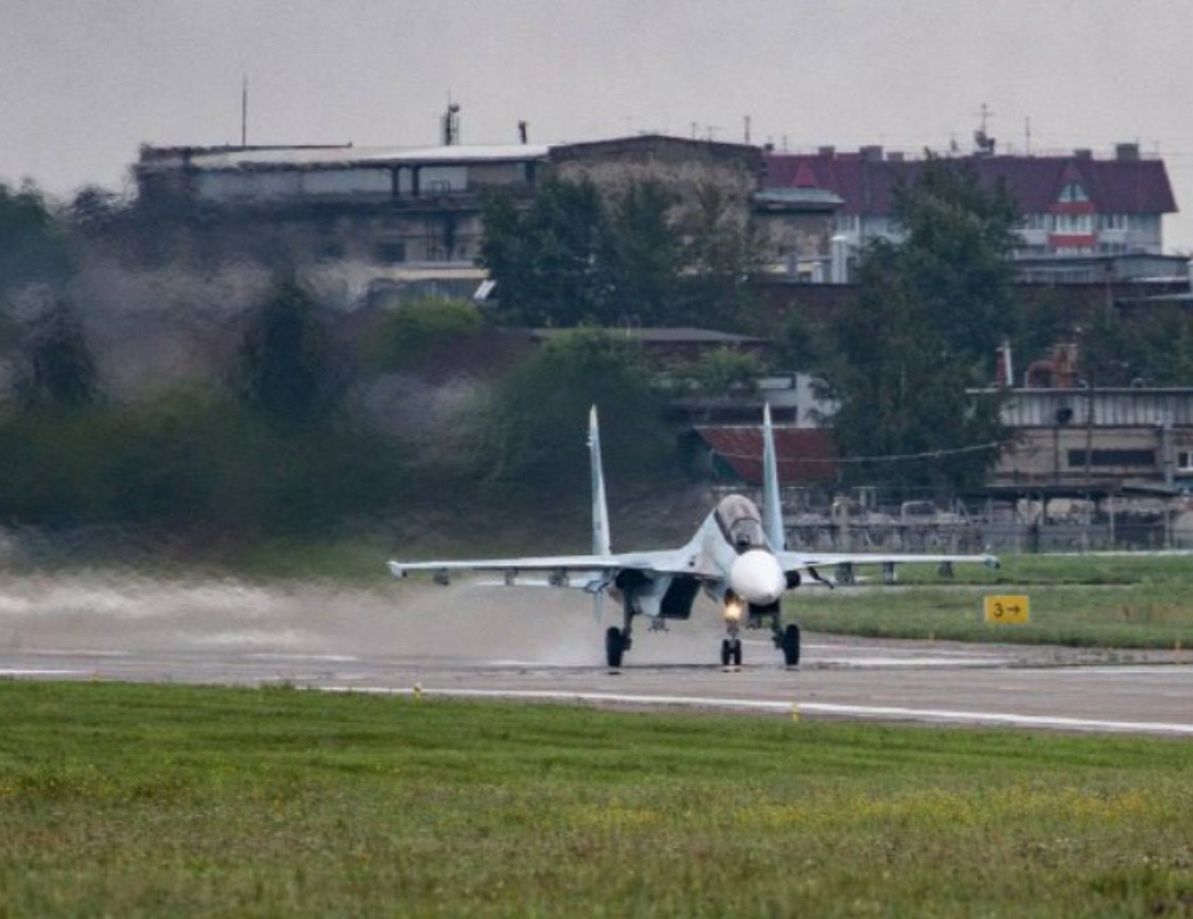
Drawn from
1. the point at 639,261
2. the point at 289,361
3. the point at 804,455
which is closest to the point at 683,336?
the point at 804,455

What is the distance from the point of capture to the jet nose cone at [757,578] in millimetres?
48000

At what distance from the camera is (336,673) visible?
46.8m

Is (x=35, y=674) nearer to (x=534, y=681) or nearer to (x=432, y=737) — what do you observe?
(x=534, y=681)

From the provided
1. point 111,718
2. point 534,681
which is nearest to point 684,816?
point 111,718

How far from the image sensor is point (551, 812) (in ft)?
74.1

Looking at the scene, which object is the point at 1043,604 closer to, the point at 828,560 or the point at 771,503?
the point at 771,503

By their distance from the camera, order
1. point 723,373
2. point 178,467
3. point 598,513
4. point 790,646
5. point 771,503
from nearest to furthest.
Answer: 1. point 178,467
2. point 790,646
3. point 771,503
4. point 598,513
5. point 723,373

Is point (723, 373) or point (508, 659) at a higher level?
point (723, 373)

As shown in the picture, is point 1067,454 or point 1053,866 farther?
point 1067,454

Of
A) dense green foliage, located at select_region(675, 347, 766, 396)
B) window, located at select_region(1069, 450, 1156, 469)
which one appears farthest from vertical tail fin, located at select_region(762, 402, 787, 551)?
window, located at select_region(1069, 450, 1156, 469)

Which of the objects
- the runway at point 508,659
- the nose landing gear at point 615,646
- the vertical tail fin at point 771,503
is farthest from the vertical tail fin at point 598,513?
the nose landing gear at point 615,646

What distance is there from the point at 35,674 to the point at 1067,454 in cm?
7921

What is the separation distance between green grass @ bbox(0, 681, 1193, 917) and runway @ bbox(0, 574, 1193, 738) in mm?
4703

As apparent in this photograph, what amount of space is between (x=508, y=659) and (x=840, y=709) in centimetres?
1584
